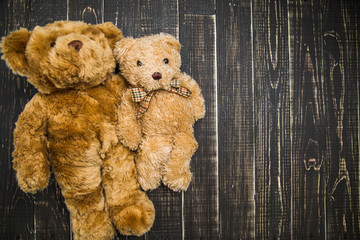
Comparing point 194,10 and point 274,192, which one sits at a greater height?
point 194,10

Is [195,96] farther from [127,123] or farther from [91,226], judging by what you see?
[91,226]

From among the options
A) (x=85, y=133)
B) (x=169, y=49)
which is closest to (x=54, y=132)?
(x=85, y=133)

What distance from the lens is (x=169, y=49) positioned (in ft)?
2.93

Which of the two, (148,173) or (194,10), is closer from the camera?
(148,173)

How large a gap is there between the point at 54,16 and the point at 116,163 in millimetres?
630

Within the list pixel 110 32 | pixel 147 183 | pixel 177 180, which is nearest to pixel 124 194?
pixel 147 183

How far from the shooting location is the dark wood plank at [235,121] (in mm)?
1077

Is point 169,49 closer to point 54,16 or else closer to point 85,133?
point 85,133

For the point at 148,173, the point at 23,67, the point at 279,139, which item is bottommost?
the point at 148,173

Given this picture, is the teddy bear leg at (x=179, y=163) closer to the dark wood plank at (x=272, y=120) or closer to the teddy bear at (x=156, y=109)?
the teddy bear at (x=156, y=109)

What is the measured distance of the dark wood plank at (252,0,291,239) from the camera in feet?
3.58

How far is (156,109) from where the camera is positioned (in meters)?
0.90

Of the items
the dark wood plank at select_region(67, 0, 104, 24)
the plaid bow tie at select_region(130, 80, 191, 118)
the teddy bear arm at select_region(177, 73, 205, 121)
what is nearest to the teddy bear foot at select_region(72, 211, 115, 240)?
the plaid bow tie at select_region(130, 80, 191, 118)

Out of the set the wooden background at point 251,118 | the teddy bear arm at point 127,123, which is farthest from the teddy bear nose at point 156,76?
the wooden background at point 251,118
